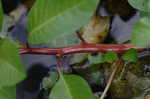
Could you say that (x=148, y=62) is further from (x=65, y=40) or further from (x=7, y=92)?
(x=7, y=92)

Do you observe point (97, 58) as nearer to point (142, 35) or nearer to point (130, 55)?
point (130, 55)

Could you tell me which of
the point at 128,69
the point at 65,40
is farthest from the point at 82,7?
the point at 128,69

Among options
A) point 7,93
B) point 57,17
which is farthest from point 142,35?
point 7,93

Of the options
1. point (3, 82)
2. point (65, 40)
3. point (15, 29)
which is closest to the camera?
point (3, 82)

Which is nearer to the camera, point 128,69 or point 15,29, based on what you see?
point 128,69

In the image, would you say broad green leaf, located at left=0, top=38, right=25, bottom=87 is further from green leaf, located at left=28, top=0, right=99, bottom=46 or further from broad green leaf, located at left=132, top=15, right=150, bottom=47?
broad green leaf, located at left=132, top=15, right=150, bottom=47

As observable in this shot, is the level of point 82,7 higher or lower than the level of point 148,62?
higher

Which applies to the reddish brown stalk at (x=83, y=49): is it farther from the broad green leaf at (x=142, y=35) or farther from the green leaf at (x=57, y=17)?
the broad green leaf at (x=142, y=35)

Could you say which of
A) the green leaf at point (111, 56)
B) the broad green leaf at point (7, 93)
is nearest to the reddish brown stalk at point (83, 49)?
the green leaf at point (111, 56)
